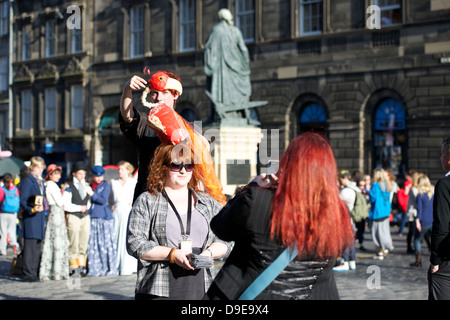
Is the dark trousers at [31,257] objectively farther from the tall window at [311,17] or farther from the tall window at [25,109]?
the tall window at [25,109]

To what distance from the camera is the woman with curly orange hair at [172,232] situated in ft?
13.8

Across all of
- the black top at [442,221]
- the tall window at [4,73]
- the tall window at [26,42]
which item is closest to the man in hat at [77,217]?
the black top at [442,221]

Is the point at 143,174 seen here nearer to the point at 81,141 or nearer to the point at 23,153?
the point at 81,141

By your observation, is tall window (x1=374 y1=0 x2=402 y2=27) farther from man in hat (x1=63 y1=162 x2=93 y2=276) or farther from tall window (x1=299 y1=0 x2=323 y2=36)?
man in hat (x1=63 y1=162 x2=93 y2=276)

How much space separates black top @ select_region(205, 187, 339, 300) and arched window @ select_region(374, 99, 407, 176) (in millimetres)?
21790

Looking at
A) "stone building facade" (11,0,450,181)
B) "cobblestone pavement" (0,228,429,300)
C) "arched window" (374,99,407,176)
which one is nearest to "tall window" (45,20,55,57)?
"stone building facade" (11,0,450,181)

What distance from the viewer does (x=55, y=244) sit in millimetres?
11375

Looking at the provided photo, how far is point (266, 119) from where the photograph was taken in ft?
91.1

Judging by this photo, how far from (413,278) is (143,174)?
25.0 ft

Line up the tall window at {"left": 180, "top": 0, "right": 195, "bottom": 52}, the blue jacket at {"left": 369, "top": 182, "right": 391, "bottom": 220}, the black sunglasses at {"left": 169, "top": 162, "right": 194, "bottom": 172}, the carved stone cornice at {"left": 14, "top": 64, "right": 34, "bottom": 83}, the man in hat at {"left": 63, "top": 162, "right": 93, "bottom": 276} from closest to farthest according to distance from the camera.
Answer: the black sunglasses at {"left": 169, "top": 162, "right": 194, "bottom": 172}, the man in hat at {"left": 63, "top": 162, "right": 93, "bottom": 276}, the blue jacket at {"left": 369, "top": 182, "right": 391, "bottom": 220}, the tall window at {"left": 180, "top": 0, "right": 195, "bottom": 52}, the carved stone cornice at {"left": 14, "top": 64, "right": 34, "bottom": 83}

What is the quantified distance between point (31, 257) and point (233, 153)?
494 cm

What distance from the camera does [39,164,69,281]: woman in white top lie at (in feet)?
37.3

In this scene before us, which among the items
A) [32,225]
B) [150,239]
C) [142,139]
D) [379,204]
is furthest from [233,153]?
[150,239]

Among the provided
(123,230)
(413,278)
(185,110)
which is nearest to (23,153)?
(185,110)
